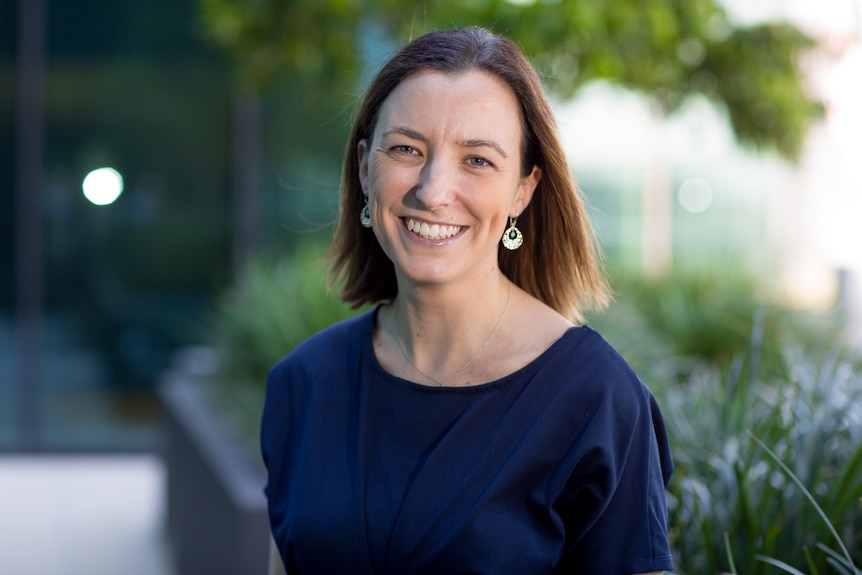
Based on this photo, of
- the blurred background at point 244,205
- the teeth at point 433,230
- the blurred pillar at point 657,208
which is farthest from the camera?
the blurred pillar at point 657,208

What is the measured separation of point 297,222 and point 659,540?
7619 mm

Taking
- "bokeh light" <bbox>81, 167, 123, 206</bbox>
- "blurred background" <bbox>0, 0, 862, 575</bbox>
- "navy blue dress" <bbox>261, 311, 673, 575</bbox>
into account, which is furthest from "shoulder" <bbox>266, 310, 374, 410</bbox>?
"bokeh light" <bbox>81, 167, 123, 206</bbox>

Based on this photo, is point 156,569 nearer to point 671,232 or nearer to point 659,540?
point 659,540

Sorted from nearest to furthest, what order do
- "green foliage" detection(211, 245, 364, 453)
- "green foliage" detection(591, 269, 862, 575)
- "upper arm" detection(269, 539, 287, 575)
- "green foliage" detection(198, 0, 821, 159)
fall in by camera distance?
"upper arm" detection(269, 539, 287, 575) → "green foliage" detection(591, 269, 862, 575) → "green foliage" detection(198, 0, 821, 159) → "green foliage" detection(211, 245, 364, 453)

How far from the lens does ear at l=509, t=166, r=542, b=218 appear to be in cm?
220

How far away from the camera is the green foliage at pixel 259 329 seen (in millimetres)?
5516

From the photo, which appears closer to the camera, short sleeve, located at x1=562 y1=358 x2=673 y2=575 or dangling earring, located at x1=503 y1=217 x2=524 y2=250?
short sleeve, located at x1=562 y1=358 x2=673 y2=575

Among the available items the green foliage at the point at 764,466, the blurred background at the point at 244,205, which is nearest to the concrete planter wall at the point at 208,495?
the blurred background at the point at 244,205

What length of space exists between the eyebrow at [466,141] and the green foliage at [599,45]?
2.87 m

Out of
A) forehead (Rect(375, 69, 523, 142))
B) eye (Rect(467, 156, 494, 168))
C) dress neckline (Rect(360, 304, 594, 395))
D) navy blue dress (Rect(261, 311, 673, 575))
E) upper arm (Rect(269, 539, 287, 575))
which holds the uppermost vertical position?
forehead (Rect(375, 69, 523, 142))

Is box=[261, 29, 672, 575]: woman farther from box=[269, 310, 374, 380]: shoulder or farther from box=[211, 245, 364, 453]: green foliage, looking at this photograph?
box=[211, 245, 364, 453]: green foliage

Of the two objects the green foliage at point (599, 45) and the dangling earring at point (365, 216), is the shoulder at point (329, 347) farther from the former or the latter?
the green foliage at point (599, 45)

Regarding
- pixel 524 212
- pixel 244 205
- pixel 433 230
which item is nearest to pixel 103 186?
pixel 244 205

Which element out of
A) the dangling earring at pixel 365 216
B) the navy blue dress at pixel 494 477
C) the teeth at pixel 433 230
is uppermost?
the teeth at pixel 433 230
